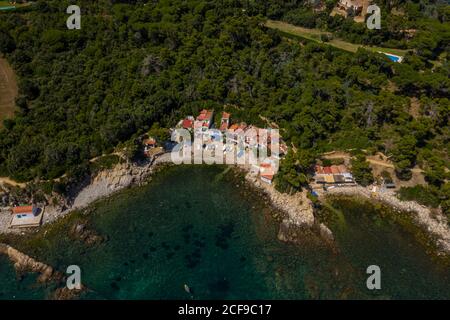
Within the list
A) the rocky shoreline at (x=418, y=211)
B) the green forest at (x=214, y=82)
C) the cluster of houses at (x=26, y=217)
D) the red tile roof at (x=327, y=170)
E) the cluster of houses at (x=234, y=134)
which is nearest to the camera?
the rocky shoreline at (x=418, y=211)

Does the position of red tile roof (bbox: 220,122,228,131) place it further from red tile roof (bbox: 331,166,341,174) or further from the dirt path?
the dirt path

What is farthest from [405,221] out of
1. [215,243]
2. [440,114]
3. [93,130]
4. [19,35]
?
[19,35]

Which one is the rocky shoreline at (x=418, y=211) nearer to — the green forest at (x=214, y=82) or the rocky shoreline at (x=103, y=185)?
the green forest at (x=214, y=82)

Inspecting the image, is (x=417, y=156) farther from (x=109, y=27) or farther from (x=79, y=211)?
(x=109, y=27)

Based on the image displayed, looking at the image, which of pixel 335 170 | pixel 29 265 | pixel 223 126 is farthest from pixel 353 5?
pixel 29 265

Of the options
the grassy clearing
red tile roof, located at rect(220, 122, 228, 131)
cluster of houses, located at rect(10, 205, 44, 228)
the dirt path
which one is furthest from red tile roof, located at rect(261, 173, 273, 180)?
the dirt path

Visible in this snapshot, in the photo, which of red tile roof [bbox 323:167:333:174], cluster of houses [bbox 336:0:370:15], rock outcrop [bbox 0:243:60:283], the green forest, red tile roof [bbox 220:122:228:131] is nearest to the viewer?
rock outcrop [bbox 0:243:60:283]

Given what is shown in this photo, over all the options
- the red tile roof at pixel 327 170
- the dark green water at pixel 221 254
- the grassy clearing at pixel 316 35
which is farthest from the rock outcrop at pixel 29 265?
the grassy clearing at pixel 316 35
